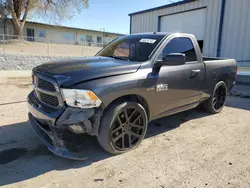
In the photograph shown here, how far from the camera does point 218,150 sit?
334cm

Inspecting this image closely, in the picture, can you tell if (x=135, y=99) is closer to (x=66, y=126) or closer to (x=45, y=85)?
(x=66, y=126)

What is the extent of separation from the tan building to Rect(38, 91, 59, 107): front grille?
24.8m

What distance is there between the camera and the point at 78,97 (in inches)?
103

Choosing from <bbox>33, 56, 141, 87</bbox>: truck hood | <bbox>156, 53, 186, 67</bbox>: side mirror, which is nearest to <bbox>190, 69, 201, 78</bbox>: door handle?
<bbox>156, 53, 186, 67</bbox>: side mirror

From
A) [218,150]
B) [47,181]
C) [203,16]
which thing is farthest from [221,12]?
[47,181]

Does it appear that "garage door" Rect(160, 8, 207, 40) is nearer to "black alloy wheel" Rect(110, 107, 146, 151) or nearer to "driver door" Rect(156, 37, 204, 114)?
"driver door" Rect(156, 37, 204, 114)

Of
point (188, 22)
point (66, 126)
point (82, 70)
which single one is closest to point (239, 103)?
point (82, 70)

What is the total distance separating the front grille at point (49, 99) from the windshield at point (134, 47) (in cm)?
143

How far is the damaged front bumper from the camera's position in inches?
103

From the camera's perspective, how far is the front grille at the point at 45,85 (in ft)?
9.18

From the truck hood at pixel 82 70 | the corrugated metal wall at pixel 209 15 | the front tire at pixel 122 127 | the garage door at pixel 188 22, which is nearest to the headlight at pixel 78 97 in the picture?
the truck hood at pixel 82 70

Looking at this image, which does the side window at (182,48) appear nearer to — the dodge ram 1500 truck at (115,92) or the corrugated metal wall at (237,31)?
the dodge ram 1500 truck at (115,92)

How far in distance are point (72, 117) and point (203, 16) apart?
41.6ft

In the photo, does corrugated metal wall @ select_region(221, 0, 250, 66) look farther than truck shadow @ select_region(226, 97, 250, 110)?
Yes
